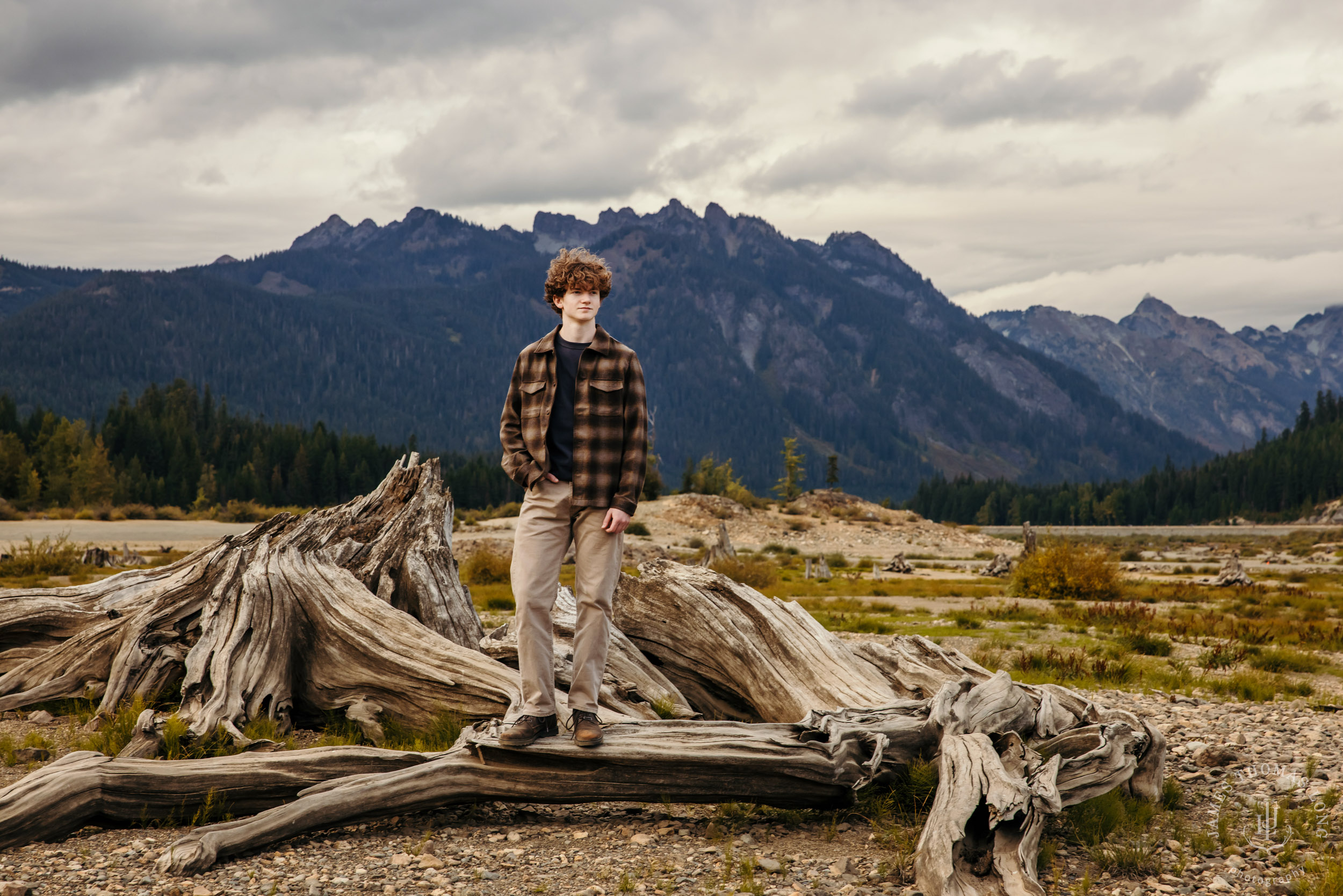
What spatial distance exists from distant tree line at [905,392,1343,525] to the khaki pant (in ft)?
455

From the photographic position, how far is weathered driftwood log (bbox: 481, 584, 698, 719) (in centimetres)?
744

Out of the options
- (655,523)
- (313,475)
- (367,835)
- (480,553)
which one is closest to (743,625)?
(367,835)

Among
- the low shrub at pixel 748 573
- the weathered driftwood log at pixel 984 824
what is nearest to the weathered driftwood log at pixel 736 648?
the weathered driftwood log at pixel 984 824

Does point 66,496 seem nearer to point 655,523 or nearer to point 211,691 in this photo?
point 655,523

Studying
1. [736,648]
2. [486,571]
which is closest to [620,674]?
[736,648]

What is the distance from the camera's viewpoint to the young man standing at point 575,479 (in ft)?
18.8

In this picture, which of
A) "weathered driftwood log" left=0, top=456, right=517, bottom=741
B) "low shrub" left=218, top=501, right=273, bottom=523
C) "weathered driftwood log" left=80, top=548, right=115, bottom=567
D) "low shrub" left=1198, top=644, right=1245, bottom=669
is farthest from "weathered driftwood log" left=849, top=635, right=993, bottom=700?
"low shrub" left=218, top=501, right=273, bottom=523

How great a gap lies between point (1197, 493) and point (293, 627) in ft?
520

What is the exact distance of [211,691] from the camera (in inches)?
298

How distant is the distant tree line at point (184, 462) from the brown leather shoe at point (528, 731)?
57.3m

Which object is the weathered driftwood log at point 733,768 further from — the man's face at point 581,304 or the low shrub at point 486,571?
the low shrub at point 486,571

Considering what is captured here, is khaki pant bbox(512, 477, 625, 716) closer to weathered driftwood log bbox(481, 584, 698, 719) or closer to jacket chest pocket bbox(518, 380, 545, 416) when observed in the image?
jacket chest pocket bbox(518, 380, 545, 416)

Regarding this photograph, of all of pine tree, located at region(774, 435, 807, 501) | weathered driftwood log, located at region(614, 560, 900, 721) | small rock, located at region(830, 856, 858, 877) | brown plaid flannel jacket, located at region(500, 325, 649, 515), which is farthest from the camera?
pine tree, located at region(774, 435, 807, 501)

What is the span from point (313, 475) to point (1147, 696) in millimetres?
105004
